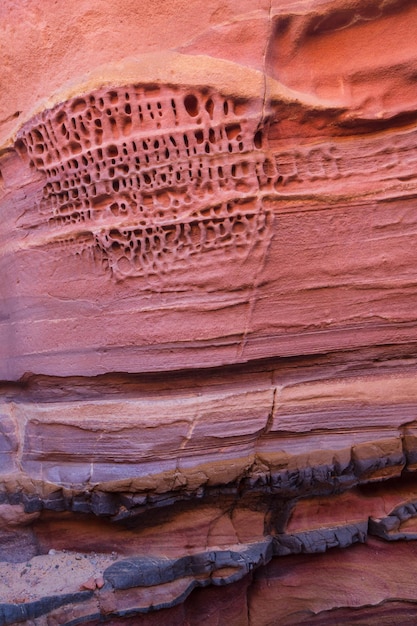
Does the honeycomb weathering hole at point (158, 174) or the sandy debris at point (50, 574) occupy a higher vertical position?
the honeycomb weathering hole at point (158, 174)

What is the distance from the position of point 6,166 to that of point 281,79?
1252mm

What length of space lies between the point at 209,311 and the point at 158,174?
1.89 feet

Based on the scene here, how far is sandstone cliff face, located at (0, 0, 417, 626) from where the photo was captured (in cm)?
187

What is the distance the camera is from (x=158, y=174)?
189cm

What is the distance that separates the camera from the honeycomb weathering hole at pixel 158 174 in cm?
185

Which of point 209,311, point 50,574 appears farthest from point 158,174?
point 50,574

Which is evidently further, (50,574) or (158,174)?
(50,574)

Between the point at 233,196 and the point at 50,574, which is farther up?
the point at 233,196

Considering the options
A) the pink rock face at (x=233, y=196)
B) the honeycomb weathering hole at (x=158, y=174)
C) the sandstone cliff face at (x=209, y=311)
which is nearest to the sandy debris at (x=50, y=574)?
the sandstone cliff face at (x=209, y=311)

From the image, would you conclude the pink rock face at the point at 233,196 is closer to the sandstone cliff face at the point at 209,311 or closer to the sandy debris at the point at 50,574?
the sandstone cliff face at the point at 209,311

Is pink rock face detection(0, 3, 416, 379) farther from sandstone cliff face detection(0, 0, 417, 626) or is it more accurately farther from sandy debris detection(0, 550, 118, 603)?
sandy debris detection(0, 550, 118, 603)

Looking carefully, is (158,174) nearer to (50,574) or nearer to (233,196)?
(233,196)

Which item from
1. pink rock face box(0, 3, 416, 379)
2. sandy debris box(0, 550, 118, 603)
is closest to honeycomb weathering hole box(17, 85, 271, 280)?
pink rock face box(0, 3, 416, 379)

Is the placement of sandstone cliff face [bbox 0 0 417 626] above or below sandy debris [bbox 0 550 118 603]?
above
